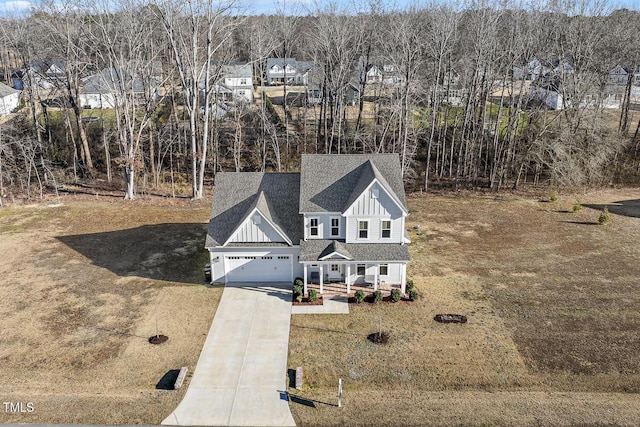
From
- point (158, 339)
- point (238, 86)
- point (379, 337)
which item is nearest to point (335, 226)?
point (379, 337)

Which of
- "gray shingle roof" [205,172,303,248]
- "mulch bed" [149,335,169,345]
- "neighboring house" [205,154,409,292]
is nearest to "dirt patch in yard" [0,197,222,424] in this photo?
"mulch bed" [149,335,169,345]

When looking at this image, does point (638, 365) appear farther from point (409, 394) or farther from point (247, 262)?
point (247, 262)

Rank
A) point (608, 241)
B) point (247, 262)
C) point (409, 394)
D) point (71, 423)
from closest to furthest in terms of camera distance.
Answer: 1. point (71, 423)
2. point (409, 394)
3. point (247, 262)
4. point (608, 241)

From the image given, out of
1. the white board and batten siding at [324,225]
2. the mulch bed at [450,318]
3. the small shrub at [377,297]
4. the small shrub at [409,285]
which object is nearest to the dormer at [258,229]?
the white board and batten siding at [324,225]

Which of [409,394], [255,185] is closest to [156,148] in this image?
[255,185]

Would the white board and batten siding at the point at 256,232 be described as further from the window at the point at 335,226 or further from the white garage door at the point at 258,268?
the window at the point at 335,226

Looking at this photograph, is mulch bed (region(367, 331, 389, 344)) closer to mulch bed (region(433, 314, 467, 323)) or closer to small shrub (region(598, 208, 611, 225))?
mulch bed (region(433, 314, 467, 323))
